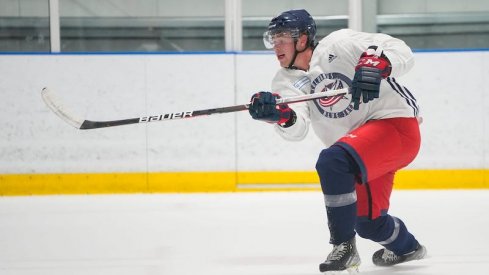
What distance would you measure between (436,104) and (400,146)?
3.02 meters

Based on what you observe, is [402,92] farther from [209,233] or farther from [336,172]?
[209,233]

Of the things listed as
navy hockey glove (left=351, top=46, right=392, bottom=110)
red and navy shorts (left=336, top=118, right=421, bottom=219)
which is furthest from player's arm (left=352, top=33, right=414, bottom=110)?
red and navy shorts (left=336, top=118, right=421, bottom=219)

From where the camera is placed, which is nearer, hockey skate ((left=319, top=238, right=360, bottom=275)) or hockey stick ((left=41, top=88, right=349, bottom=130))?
hockey skate ((left=319, top=238, right=360, bottom=275))

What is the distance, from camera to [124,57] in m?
5.59

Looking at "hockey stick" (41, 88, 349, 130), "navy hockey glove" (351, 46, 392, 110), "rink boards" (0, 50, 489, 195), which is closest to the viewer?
"navy hockey glove" (351, 46, 392, 110)

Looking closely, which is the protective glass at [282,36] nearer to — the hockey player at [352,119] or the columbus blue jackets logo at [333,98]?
the hockey player at [352,119]

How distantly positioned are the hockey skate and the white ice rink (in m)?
0.28

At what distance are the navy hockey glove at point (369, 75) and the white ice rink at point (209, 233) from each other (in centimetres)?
69

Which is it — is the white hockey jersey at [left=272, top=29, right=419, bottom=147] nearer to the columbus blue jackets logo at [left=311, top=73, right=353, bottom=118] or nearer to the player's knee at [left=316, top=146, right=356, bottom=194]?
the columbus blue jackets logo at [left=311, top=73, right=353, bottom=118]

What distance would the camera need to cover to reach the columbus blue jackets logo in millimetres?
2652

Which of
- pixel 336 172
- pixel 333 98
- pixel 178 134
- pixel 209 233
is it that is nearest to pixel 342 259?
pixel 336 172

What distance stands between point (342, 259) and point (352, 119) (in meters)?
0.53

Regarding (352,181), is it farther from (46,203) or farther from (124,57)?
(124,57)

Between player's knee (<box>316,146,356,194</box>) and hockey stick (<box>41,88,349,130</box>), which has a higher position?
hockey stick (<box>41,88,349,130</box>)
